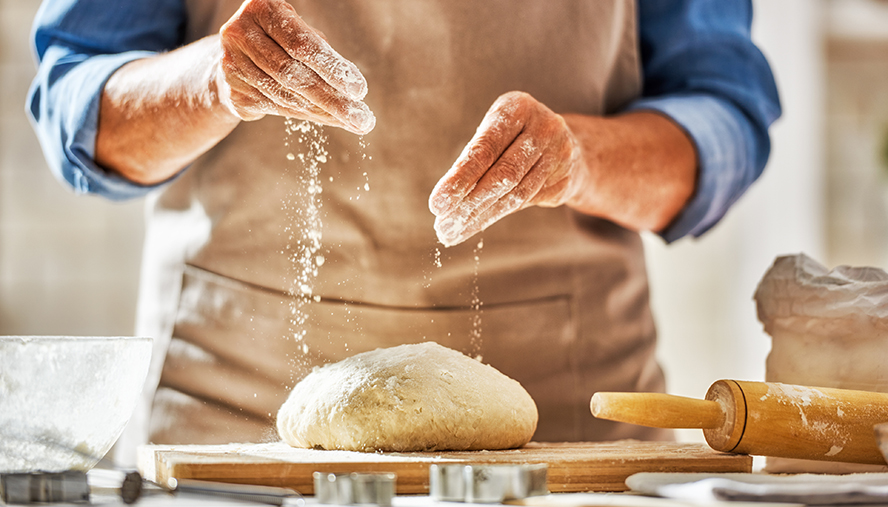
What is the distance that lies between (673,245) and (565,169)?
1447 mm

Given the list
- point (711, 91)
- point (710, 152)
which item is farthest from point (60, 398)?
point (711, 91)

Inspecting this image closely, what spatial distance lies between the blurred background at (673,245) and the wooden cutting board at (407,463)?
145cm

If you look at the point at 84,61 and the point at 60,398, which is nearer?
the point at 60,398

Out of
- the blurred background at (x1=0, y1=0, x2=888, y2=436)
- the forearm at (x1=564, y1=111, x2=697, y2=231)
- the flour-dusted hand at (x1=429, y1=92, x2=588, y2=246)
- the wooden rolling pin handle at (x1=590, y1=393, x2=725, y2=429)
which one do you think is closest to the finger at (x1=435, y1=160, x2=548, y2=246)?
the flour-dusted hand at (x1=429, y1=92, x2=588, y2=246)

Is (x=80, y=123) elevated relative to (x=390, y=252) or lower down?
elevated

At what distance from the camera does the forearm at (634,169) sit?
3.95 ft

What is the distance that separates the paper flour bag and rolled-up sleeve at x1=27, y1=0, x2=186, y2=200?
0.94 meters

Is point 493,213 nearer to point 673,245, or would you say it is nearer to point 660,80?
point 660,80

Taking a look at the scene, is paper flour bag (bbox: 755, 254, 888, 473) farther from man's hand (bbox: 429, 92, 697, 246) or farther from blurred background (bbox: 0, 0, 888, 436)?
blurred background (bbox: 0, 0, 888, 436)

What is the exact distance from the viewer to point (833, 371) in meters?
0.99

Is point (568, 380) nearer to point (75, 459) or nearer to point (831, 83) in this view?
point (75, 459)

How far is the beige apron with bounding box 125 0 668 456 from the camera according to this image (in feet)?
3.76

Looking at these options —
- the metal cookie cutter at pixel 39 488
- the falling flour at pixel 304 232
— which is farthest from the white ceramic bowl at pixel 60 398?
the falling flour at pixel 304 232

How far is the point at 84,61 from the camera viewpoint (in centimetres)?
129
